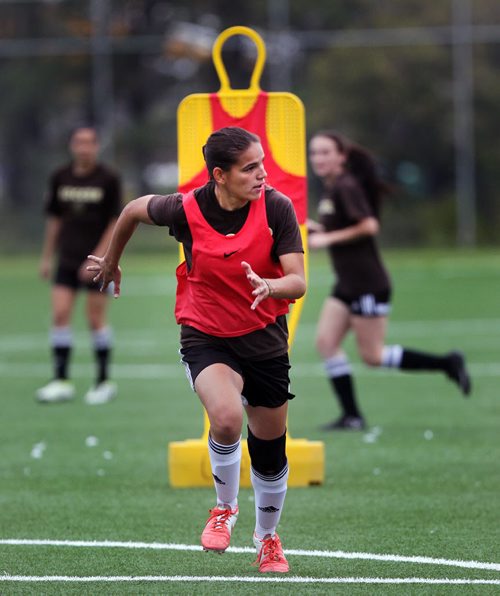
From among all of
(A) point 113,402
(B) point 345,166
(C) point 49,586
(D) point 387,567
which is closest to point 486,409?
(B) point 345,166

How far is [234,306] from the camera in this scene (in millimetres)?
5883

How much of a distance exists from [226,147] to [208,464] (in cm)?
278

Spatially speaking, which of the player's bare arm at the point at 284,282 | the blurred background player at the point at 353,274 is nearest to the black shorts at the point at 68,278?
the blurred background player at the point at 353,274

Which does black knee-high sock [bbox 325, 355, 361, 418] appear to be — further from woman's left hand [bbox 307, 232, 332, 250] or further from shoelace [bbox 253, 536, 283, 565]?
shoelace [bbox 253, 536, 283, 565]

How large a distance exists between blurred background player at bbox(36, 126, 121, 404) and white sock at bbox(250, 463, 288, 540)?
6152 millimetres

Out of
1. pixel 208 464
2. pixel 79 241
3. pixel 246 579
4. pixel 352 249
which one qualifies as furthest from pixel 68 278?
pixel 246 579

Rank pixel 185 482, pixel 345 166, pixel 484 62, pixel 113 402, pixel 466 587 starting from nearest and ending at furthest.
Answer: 1. pixel 466 587
2. pixel 185 482
3. pixel 345 166
4. pixel 113 402
5. pixel 484 62

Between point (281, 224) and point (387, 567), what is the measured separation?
1.55 meters

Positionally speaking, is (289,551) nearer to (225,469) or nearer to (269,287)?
(225,469)

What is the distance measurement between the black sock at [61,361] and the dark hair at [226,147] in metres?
6.73

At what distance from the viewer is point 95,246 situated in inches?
487

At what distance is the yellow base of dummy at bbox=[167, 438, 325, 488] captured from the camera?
8.00m

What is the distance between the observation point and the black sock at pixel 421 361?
10.2 m

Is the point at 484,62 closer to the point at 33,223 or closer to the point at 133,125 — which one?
the point at 133,125
